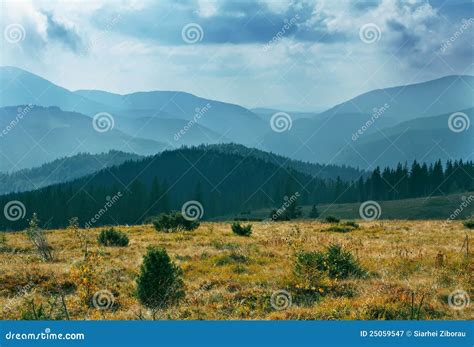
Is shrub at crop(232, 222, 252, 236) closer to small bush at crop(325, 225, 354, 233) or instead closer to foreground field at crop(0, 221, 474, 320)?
small bush at crop(325, 225, 354, 233)

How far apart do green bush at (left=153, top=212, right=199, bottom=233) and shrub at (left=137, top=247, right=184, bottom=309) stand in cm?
1747

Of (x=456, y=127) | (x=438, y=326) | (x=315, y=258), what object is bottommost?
(x=438, y=326)

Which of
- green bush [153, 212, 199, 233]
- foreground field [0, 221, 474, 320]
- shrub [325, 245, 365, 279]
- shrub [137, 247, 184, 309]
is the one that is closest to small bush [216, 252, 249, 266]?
foreground field [0, 221, 474, 320]

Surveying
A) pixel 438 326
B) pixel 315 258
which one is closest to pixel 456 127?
pixel 315 258

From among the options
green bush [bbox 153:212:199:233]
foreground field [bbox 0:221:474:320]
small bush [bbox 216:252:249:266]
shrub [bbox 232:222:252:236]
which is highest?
green bush [bbox 153:212:199:233]

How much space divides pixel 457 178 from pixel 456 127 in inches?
4649

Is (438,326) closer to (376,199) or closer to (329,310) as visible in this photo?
(329,310)

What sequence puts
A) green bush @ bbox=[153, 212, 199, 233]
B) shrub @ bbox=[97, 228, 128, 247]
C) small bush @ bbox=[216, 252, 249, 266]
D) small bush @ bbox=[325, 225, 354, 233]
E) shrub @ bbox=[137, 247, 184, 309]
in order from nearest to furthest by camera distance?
1. shrub @ bbox=[137, 247, 184, 309]
2. small bush @ bbox=[216, 252, 249, 266]
3. shrub @ bbox=[97, 228, 128, 247]
4. green bush @ bbox=[153, 212, 199, 233]
5. small bush @ bbox=[325, 225, 354, 233]

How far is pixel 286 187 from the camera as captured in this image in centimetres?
15062

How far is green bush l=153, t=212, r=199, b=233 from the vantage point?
3091 cm

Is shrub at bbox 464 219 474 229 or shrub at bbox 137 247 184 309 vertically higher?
shrub at bbox 464 219 474 229

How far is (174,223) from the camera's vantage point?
31031 mm

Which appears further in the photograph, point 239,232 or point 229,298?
point 239,232

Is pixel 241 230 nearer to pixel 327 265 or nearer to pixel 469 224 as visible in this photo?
pixel 327 265
